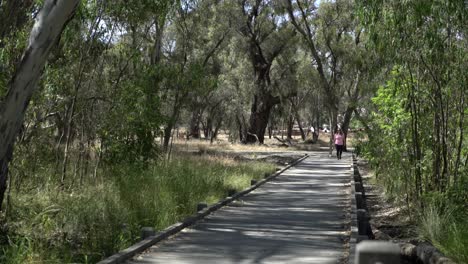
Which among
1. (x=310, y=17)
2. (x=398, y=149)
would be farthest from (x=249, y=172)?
(x=310, y=17)

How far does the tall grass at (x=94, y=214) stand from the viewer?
28.0 ft

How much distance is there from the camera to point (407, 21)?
1092 cm

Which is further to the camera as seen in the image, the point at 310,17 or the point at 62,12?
the point at 310,17

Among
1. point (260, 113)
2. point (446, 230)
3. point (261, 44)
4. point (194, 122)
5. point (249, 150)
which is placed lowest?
point (446, 230)

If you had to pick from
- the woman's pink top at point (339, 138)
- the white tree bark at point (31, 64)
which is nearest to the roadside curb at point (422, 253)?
the white tree bark at point (31, 64)

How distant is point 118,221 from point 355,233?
154 inches

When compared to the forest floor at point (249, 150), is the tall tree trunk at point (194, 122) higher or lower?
higher

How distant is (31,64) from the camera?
7.96 m

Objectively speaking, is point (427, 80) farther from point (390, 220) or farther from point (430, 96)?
point (390, 220)

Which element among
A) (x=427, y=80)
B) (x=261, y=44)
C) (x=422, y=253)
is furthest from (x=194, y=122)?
(x=422, y=253)

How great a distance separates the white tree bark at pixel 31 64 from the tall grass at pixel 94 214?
1.58 metres

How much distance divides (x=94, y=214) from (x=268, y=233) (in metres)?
3.00

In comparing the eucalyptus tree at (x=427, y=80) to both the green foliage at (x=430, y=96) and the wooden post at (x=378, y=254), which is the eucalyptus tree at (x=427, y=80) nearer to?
the green foliage at (x=430, y=96)

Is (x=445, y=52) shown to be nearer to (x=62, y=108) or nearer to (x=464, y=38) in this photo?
(x=464, y=38)
